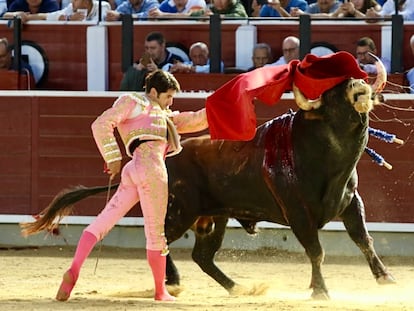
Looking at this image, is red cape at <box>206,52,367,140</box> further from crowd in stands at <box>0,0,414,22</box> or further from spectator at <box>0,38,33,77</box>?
spectator at <box>0,38,33,77</box>

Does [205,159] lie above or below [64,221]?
above

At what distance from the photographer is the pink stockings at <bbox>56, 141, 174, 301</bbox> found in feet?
24.0

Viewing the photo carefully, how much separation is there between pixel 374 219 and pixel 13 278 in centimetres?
306

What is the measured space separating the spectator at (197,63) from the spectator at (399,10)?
131cm

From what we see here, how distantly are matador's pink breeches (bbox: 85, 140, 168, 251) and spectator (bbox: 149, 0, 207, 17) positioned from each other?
426cm

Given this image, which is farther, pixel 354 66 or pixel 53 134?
pixel 53 134

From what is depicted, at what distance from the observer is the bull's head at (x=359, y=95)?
7566mm

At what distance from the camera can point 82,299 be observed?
745 centimetres

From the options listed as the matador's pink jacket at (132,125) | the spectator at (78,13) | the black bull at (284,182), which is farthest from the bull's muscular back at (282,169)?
the spectator at (78,13)

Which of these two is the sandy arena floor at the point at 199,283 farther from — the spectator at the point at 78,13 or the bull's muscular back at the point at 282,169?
the spectator at the point at 78,13

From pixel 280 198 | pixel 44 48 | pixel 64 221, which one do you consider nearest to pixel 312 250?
pixel 280 198

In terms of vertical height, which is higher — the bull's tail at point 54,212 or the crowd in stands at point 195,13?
the crowd in stands at point 195,13

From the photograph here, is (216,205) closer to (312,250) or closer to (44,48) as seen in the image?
(312,250)

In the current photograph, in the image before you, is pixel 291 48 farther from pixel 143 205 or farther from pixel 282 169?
pixel 143 205
